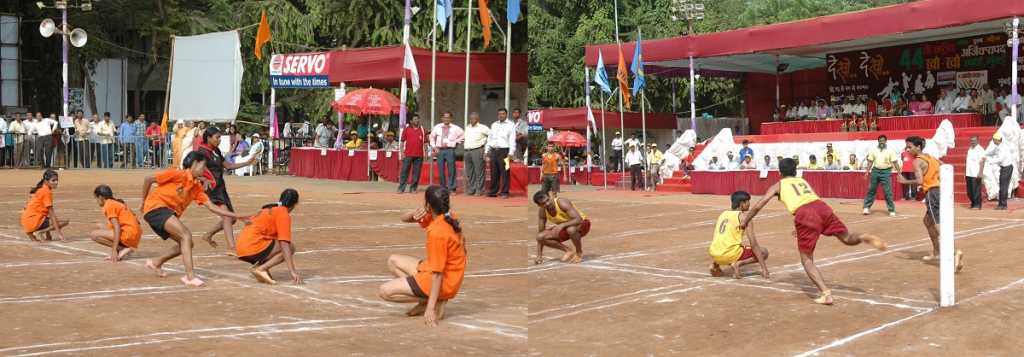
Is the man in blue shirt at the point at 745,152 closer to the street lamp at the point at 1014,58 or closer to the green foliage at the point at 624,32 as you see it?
the green foliage at the point at 624,32

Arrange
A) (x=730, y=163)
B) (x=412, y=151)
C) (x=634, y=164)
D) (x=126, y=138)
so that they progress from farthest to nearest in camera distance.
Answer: (x=634, y=164)
(x=126, y=138)
(x=730, y=163)
(x=412, y=151)

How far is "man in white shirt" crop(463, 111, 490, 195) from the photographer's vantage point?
21172 mm

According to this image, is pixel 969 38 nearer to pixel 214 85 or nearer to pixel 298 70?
pixel 298 70

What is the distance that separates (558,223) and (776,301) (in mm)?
3398

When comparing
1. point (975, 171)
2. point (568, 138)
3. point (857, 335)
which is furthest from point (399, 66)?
point (857, 335)

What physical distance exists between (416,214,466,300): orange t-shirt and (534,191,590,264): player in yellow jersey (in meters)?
4.10

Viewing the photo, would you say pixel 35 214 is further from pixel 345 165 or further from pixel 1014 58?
pixel 1014 58

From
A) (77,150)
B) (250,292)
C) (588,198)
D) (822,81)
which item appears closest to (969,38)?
(822,81)

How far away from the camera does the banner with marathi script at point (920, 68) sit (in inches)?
1257

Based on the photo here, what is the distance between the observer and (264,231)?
404 inches

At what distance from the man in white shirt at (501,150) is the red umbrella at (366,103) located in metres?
8.15

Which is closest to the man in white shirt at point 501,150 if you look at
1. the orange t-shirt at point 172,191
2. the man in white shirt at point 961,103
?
the orange t-shirt at point 172,191

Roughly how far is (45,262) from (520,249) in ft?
16.8

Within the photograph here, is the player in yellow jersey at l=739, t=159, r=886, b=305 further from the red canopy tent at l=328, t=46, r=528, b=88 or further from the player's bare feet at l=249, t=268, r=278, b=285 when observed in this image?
the red canopy tent at l=328, t=46, r=528, b=88
